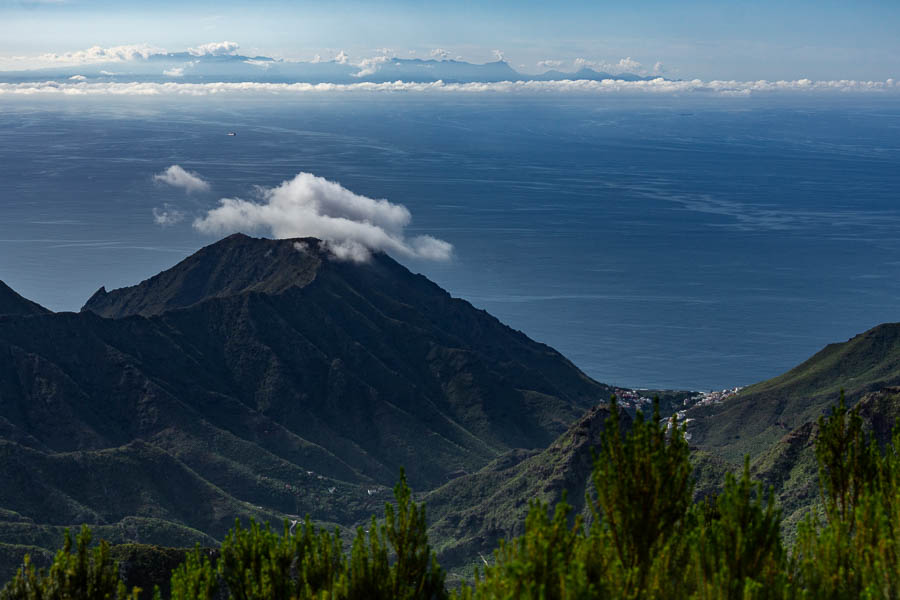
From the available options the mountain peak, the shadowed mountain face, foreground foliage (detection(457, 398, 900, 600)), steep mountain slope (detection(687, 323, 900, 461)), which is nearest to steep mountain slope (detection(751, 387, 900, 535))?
steep mountain slope (detection(687, 323, 900, 461))

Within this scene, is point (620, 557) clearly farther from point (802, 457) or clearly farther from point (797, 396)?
point (797, 396)

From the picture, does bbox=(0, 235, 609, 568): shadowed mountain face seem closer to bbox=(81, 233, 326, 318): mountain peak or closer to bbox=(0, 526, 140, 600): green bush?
bbox=(81, 233, 326, 318): mountain peak

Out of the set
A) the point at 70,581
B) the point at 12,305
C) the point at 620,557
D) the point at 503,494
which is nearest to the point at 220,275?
the point at 12,305

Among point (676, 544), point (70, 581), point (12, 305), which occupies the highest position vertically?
point (676, 544)

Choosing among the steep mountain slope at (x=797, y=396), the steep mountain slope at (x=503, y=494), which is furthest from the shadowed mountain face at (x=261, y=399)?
the steep mountain slope at (x=797, y=396)

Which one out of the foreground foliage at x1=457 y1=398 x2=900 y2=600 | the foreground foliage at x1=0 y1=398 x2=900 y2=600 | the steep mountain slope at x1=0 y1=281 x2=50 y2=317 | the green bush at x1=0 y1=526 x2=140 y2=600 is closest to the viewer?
the foreground foliage at x1=0 y1=398 x2=900 y2=600
